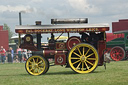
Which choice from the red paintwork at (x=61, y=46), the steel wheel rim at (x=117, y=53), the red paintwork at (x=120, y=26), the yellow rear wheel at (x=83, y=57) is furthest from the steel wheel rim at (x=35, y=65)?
the red paintwork at (x=120, y=26)

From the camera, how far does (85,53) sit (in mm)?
13273

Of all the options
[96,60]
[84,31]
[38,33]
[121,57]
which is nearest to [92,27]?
[84,31]

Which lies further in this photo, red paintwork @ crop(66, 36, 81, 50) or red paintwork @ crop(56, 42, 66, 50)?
red paintwork @ crop(56, 42, 66, 50)

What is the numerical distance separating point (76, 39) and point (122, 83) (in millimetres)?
3975

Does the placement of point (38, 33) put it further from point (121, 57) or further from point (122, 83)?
point (121, 57)

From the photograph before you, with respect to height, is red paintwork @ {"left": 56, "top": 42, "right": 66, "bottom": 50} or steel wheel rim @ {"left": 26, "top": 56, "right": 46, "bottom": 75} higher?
red paintwork @ {"left": 56, "top": 42, "right": 66, "bottom": 50}

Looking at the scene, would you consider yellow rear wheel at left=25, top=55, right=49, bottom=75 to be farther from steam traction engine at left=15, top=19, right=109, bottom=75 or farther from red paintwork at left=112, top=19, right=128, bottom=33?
red paintwork at left=112, top=19, right=128, bottom=33

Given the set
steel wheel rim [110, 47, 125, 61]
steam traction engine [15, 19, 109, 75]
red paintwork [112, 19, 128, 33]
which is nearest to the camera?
steam traction engine [15, 19, 109, 75]

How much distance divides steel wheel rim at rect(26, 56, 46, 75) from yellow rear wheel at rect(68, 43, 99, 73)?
108 centimetres

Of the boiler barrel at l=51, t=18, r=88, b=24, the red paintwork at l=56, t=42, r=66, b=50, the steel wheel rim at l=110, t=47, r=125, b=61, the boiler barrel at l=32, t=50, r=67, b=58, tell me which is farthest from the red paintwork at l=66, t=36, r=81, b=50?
the steel wheel rim at l=110, t=47, r=125, b=61

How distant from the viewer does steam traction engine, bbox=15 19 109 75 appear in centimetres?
1297

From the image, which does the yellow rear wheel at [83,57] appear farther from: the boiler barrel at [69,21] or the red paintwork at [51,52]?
the boiler barrel at [69,21]

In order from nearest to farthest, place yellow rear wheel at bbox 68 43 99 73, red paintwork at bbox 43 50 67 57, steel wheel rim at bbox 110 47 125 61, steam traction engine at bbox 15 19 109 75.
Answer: steam traction engine at bbox 15 19 109 75, yellow rear wheel at bbox 68 43 99 73, red paintwork at bbox 43 50 67 57, steel wheel rim at bbox 110 47 125 61

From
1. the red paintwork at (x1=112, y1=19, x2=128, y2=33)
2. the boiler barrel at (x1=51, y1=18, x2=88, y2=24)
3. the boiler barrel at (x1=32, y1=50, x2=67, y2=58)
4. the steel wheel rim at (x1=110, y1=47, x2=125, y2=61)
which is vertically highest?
the red paintwork at (x1=112, y1=19, x2=128, y2=33)
